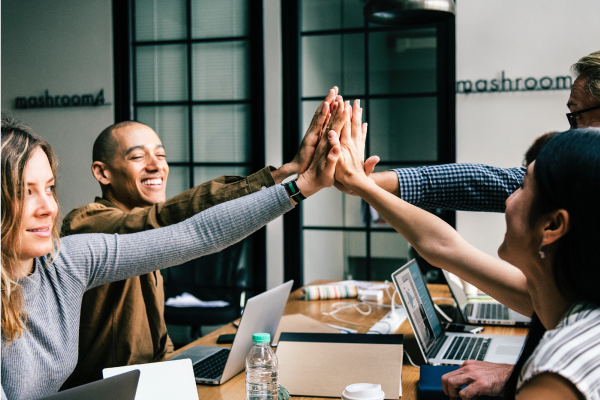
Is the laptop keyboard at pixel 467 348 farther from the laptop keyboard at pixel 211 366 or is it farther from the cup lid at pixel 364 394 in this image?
the laptop keyboard at pixel 211 366

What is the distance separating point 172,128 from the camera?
4.60m

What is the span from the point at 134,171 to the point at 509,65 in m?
2.79

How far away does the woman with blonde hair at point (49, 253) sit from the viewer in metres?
1.26

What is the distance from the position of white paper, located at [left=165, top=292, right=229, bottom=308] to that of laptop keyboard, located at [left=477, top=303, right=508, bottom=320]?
1.72 m

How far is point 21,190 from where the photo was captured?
126 centimetres

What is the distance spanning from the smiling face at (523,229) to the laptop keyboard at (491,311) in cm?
129

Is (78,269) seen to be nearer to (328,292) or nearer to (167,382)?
(167,382)

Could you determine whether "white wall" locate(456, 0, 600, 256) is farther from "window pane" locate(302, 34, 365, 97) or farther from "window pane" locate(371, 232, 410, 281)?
"window pane" locate(302, 34, 365, 97)

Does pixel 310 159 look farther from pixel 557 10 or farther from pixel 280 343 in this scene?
pixel 557 10

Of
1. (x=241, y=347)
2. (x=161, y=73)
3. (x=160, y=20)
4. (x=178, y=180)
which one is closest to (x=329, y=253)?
(x=178, y=180)

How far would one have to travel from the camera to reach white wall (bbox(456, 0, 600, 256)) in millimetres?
3697

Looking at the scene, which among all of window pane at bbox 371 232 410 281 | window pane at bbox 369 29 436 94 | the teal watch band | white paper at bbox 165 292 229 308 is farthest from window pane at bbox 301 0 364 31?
the teal watch band

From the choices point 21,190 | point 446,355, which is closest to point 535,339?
point 446,355

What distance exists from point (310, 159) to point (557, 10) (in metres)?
2.74
